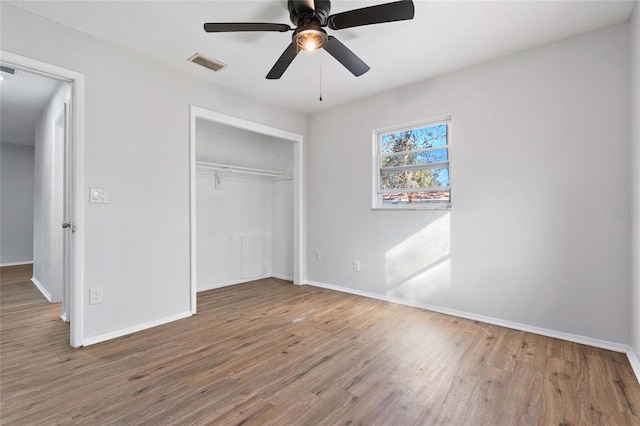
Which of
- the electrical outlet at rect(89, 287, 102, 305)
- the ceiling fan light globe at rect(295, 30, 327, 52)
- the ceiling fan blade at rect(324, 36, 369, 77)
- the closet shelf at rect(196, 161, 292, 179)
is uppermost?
the ceiling fan blade at rect(324, 36, 369, 77)

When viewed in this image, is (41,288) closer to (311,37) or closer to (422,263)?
(311,37)

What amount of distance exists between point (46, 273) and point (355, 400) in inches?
175

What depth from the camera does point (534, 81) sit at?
2.64m

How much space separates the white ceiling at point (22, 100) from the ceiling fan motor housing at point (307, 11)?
230cm

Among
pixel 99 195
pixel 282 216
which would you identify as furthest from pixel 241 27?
pixel 282 216

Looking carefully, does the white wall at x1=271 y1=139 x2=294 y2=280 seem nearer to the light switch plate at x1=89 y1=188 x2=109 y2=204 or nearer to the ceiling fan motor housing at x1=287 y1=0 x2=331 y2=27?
the light switch plate at x1=89 y1=188 x2=109 y2=204

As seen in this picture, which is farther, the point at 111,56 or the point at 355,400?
the point at 111,56

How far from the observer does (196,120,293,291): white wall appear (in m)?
4.10

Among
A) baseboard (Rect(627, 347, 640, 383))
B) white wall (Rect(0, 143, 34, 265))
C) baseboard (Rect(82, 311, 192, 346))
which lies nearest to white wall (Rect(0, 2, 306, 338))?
baseboard (Rect(82, 311, 192, 346))

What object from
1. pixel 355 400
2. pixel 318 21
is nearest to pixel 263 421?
pixel 355 400

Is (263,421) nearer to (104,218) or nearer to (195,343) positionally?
(195,343)

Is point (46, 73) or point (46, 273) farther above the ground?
point (46, 73)

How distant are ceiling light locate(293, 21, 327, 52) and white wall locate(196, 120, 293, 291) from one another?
2.54m

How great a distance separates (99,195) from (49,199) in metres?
2.17
